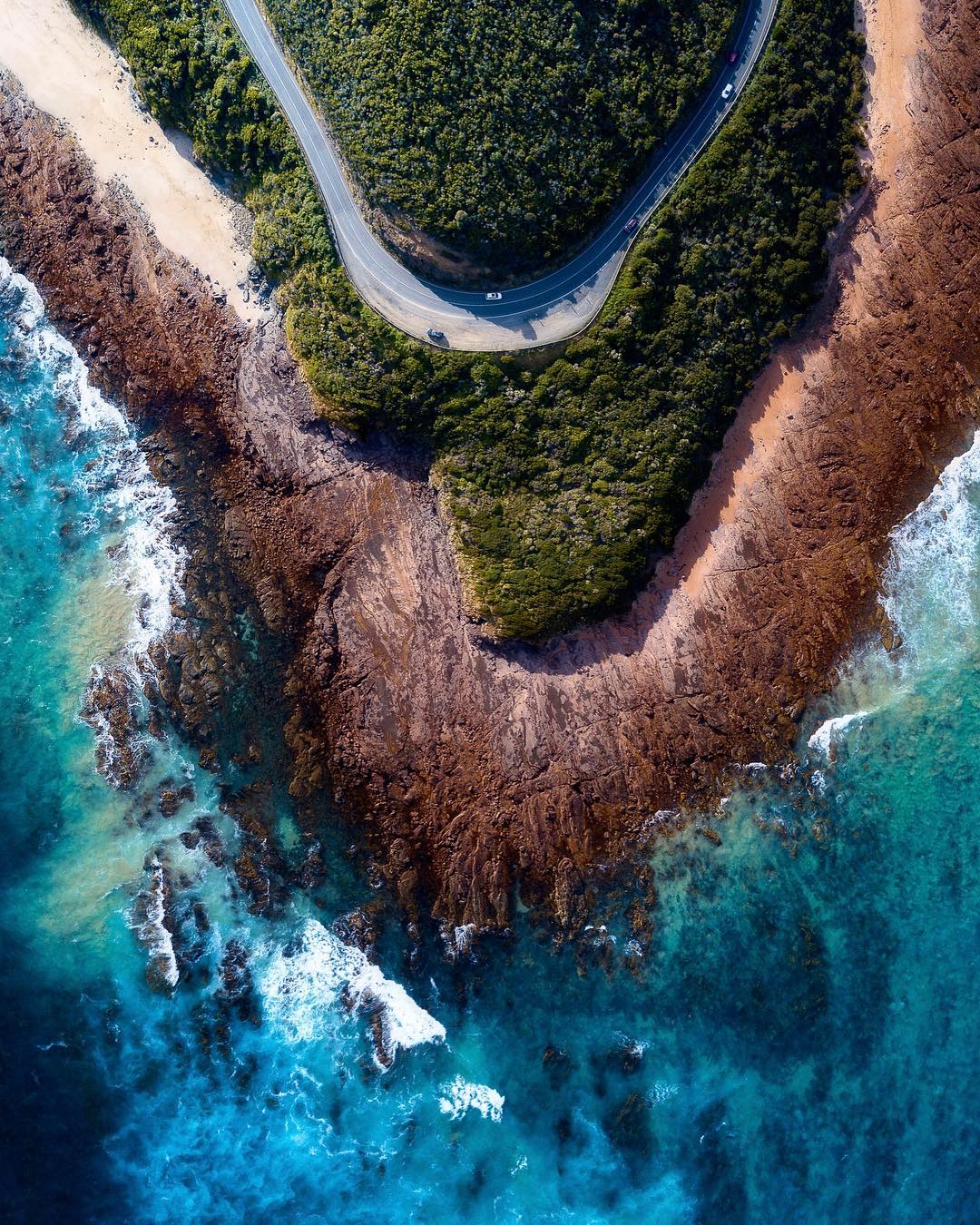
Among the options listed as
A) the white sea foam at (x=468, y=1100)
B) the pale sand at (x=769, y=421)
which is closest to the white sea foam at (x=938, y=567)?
the pale sand at (x=769, y=421)

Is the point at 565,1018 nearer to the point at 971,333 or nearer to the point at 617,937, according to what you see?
the point at 617,937

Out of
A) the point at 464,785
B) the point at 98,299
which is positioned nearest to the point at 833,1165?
the point at 464,785

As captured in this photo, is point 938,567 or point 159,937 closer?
point 159,937

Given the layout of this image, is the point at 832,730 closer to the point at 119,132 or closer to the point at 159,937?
the point at 159,937

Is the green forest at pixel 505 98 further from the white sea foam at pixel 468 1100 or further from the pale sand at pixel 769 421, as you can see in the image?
the white sea foam at pixel 468 1100

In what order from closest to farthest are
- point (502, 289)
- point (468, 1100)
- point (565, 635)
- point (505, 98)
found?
1. point (505, 98)
2. point (502, 289)
3. point (468, 1100)
4. point (565, 635)

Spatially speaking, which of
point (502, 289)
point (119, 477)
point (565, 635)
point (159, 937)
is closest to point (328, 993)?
point (159, 937)

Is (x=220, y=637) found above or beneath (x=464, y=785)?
above

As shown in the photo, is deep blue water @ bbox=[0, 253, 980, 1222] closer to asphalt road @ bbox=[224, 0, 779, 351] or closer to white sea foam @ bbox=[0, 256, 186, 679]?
white sea foam @ bbox=[0, 256, 186, 679]
